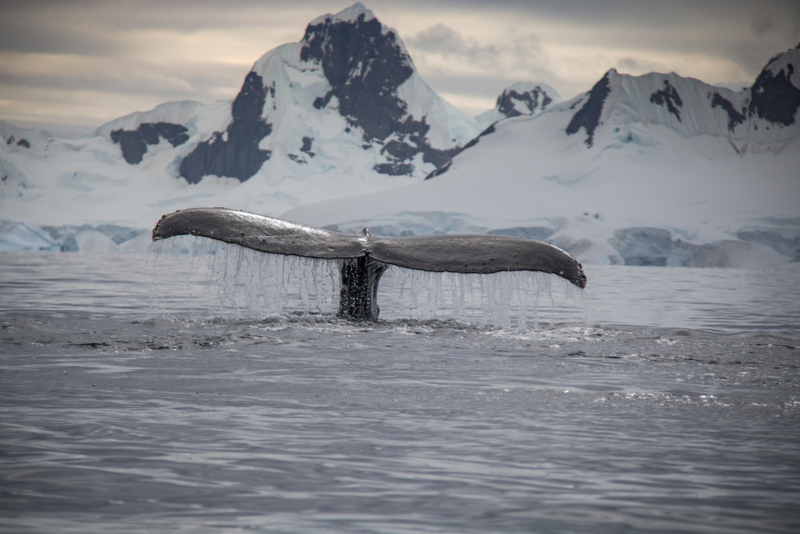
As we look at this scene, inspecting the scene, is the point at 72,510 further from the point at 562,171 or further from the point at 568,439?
the point at 562,171

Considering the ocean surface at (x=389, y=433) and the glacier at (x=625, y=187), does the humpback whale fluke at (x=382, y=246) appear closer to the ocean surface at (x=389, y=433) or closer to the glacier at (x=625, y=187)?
the ocean surface at (x=389, y=433)

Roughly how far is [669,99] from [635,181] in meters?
23.4

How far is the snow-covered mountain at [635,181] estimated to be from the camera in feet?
236

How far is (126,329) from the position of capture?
841 centimetres

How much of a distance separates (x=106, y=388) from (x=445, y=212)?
82706 mm

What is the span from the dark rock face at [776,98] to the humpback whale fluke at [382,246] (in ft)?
422

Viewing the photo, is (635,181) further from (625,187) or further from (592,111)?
(592,111)

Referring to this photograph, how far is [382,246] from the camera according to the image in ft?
25.0

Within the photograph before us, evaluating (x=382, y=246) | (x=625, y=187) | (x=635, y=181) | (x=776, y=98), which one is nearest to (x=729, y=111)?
(x=776, y=98)

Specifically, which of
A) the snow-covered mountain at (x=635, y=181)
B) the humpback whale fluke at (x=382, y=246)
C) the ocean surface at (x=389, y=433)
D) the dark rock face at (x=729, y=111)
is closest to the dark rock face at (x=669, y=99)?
the snow-covered mountain at (x=635, y=181)

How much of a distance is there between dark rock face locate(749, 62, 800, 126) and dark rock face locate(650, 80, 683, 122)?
14867mm

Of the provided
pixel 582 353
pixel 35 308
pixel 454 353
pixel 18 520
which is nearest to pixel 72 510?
pixel 18 520

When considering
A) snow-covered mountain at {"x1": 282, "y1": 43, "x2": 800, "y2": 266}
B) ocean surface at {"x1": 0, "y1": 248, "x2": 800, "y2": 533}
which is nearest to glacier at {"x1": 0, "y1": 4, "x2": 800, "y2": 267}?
snow-covered mountain at {"x1": 282, "y1": 43, "x2": 800, "y2": 266}

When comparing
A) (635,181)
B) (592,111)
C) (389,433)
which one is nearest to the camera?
(389,433)
